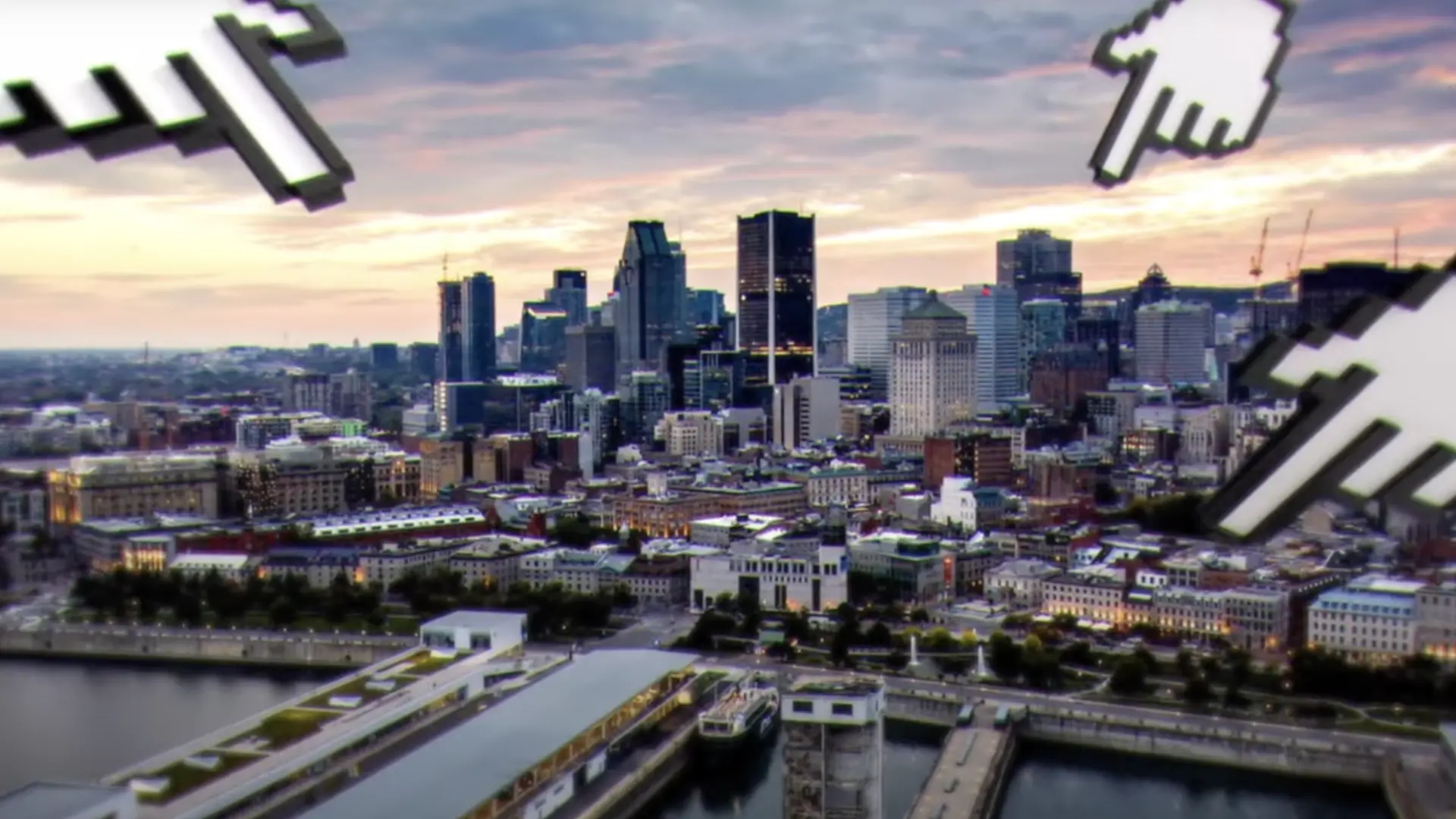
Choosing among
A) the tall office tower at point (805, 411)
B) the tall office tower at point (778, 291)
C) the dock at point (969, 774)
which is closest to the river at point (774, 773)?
the dock at point (969, 774)

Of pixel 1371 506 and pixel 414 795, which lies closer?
pixel 1371 506

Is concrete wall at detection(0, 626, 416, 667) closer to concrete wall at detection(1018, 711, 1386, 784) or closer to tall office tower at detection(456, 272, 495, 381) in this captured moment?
concrete wall at detection(1018, 711, 1386, 784)

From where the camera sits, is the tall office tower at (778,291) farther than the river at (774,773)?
Yes

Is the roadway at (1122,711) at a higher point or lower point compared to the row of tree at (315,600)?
lower

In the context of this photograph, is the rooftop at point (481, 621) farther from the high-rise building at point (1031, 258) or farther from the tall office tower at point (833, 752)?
the high-rise building at point (1031, 258)

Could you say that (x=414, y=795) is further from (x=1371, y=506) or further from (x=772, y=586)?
(x=772, y=586)

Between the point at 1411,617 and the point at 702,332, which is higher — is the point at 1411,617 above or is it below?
below

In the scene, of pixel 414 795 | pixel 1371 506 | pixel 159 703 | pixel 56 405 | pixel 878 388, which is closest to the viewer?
→ pixel 1371 506

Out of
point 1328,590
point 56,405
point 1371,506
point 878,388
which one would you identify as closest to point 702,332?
point 878,388
